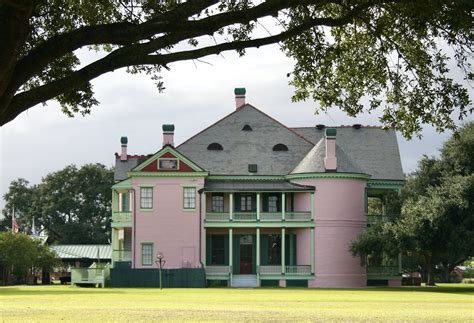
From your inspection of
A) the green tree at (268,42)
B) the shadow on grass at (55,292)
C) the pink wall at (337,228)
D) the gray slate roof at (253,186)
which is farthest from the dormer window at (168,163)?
the green tree at (268,42)

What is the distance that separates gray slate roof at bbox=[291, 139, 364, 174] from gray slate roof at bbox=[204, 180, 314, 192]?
1.08 m

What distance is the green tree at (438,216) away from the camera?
52.7 m

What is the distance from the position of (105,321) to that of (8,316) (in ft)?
12.8

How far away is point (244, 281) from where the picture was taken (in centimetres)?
6112

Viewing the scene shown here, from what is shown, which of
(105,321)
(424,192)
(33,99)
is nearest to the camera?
(33,99)

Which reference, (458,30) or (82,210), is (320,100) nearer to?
(458,30)

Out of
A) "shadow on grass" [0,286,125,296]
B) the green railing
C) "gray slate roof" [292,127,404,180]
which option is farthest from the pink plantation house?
"shadow on grass" [0,286,125,296]

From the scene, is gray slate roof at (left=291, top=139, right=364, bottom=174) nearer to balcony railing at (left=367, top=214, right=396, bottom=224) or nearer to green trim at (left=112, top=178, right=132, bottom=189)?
balcony railing at (left=367, top=214, right=396, bottom=224)

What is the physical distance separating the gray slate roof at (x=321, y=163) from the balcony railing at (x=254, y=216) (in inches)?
109

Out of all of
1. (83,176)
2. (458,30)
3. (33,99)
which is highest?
(83,176)

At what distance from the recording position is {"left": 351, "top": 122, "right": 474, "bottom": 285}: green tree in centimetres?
5266

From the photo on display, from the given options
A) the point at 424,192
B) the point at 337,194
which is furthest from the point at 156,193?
the point at 424,192

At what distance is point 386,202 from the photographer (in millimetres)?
62312

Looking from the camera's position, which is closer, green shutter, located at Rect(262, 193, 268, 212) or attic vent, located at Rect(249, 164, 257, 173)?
attic vent, located at Rect(249, 164, 257, 173)
